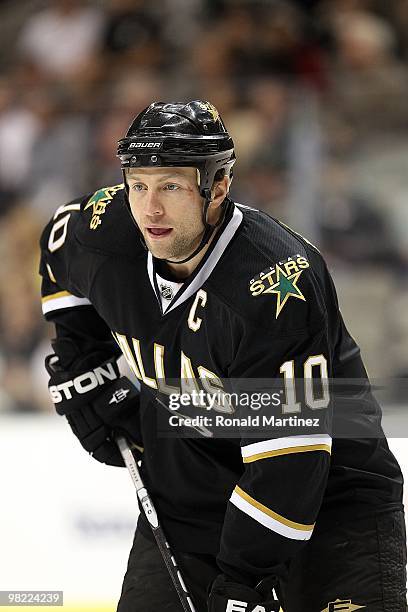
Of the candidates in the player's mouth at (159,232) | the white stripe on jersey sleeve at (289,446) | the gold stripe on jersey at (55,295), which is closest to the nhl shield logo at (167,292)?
the player's mouth at (159,232)

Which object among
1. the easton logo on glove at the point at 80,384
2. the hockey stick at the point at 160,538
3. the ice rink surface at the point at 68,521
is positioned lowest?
the ice rink surface at the point at 68,521

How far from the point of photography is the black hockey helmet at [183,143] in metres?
1.98

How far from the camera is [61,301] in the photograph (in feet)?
8.31

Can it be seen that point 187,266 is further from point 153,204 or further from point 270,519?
point 270,519

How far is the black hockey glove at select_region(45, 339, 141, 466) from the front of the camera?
2.51 meters

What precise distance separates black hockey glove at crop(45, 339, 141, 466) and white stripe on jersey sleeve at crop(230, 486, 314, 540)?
22.9 inches

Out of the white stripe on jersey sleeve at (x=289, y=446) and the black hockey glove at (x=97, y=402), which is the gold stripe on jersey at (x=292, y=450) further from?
the black hockey glove at (x=97, y=402)

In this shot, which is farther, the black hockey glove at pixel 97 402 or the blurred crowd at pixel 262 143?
the blurred crowd at pixel 262 143

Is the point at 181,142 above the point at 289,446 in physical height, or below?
above

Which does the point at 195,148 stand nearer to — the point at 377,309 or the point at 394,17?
the point at 377,309

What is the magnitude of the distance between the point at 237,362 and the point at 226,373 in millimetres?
75

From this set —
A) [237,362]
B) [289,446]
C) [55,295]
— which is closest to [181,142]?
[237,362]

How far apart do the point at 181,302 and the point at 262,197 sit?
5.31 ft

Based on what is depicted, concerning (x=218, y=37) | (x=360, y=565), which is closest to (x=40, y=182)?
(x=218, y=37)
